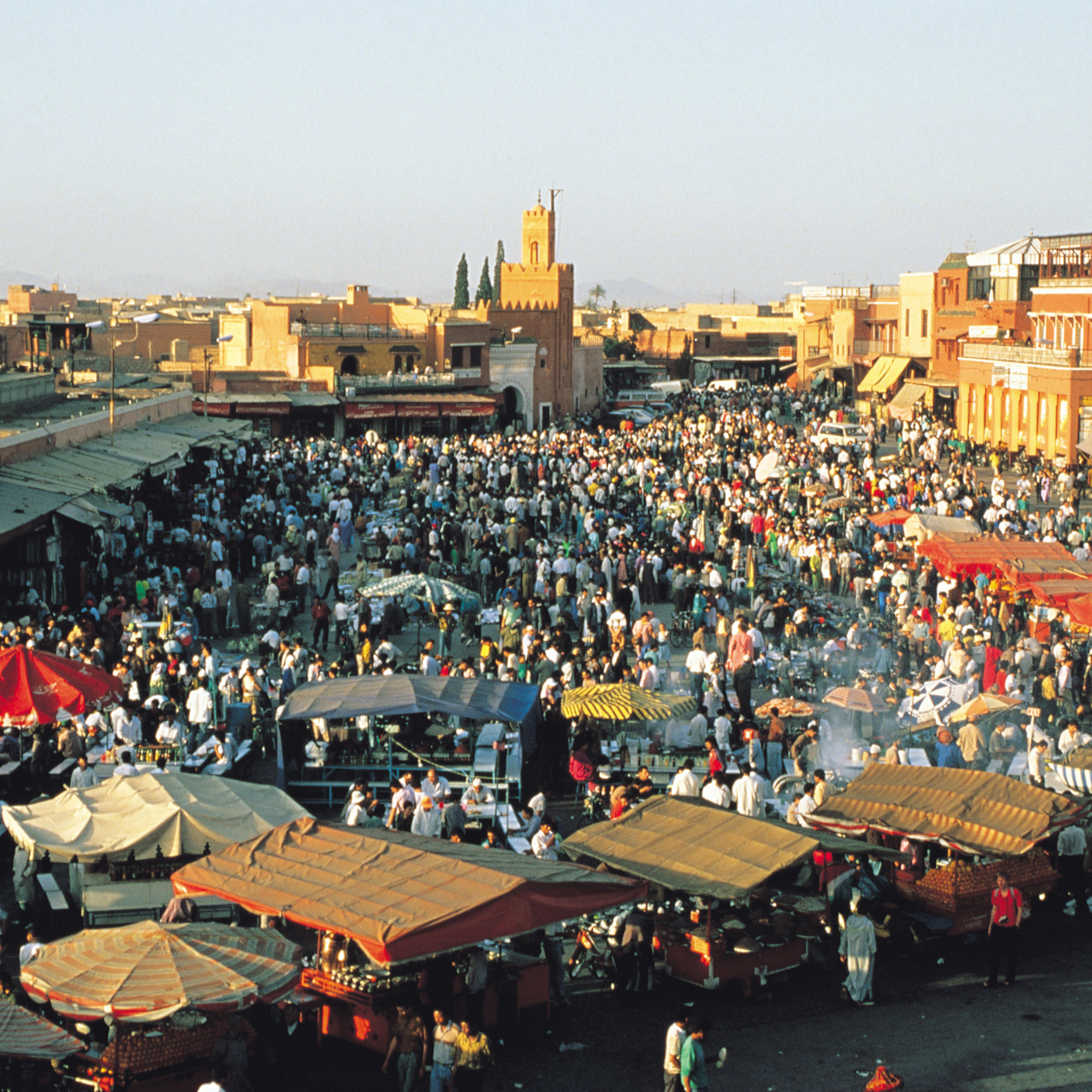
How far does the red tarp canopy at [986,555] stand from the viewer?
2170cm

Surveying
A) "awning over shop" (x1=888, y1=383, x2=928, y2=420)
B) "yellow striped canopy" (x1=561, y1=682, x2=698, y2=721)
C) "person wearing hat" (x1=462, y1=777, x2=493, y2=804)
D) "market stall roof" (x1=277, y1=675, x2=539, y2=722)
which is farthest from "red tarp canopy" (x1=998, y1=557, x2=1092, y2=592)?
"awning over shop" (x1=888, y1=383, x2=928, y2=420)

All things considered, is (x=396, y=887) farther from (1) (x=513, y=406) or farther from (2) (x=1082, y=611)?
(1) (x=513, y=406)

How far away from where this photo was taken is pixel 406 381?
195 feet

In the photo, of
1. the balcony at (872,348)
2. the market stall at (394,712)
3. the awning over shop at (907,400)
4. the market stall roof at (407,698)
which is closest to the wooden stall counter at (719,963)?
the market stall at (394,712)

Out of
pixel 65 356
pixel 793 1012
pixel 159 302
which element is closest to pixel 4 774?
pixel 793 1012

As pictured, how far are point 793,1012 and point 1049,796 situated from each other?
3.11m

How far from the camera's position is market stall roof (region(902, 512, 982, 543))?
24453mm

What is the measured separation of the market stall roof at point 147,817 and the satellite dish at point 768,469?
23.4 m

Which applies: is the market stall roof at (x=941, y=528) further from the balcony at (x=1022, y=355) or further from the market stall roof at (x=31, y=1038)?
the market stall roof at (x=31, y=1038)

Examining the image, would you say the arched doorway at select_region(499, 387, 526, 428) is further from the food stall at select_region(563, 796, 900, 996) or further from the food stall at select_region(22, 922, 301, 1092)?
the food stall at select_region(22, 922, 301, 1092)

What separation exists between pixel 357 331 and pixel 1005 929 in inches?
2093

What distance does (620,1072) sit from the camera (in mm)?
9805

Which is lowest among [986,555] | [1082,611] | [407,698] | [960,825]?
[960,825]

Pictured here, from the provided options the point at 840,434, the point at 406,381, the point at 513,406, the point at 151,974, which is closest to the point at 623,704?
the point at 151,974
